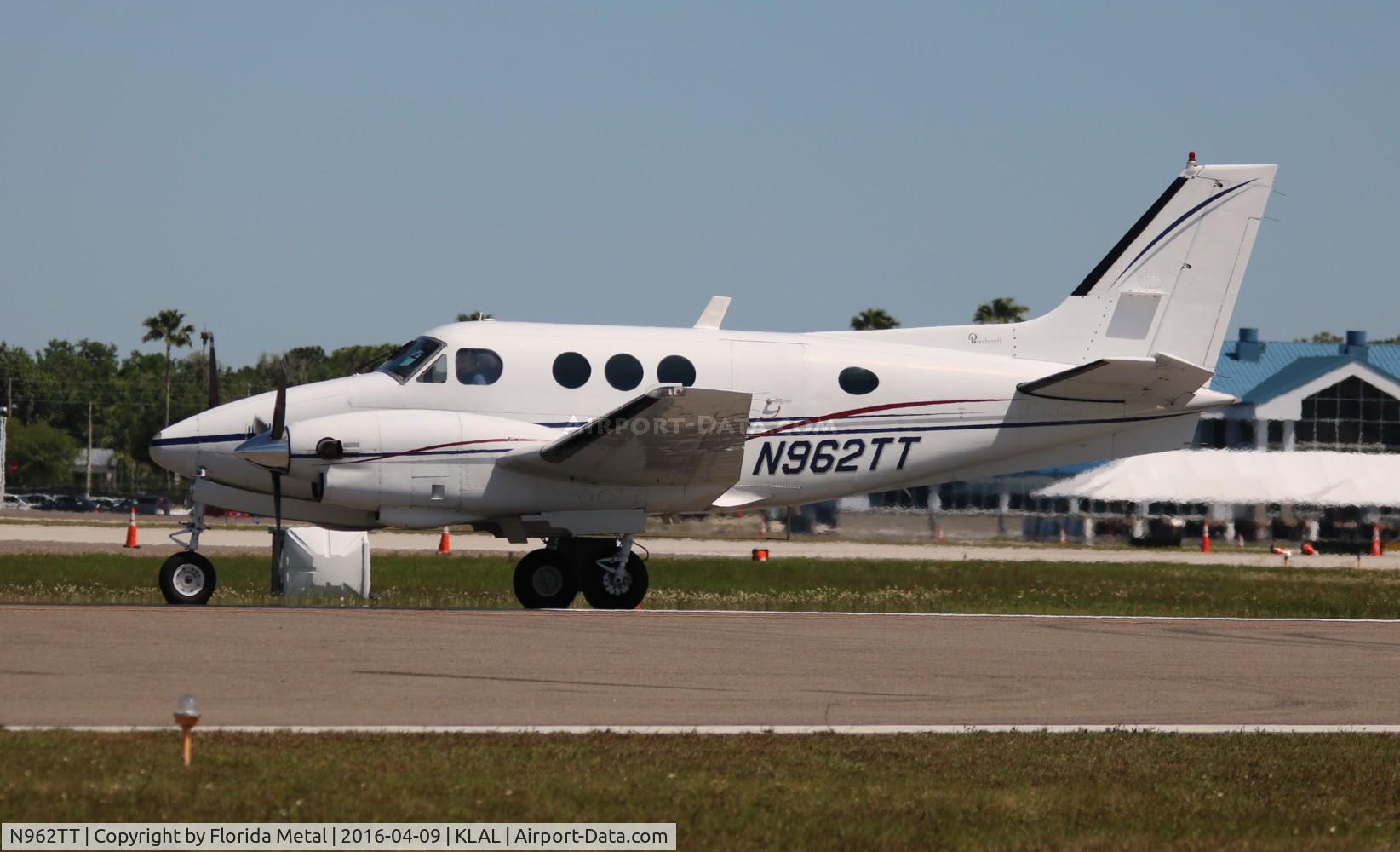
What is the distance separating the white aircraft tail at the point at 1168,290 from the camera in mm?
21062

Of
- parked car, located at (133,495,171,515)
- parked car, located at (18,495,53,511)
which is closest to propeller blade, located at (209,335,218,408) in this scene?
parked car, located at (133,495,171,515)

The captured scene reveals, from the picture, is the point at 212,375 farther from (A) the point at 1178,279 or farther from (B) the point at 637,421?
(A) the point at 1178,279

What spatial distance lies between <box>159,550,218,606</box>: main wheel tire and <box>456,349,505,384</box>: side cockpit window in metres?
3.75

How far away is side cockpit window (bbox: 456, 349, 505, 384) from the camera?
1925cm

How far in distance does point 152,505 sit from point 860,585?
62.1 metres

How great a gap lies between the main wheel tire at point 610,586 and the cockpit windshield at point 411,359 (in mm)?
3202

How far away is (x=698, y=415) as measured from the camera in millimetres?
17875

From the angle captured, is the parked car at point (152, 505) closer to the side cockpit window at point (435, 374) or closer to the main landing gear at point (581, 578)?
the side cockpit window at point (435, 374)

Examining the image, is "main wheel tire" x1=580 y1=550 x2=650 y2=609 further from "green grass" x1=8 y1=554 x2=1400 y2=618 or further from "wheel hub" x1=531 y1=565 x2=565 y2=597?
"green grass" x1=8 y1=554 x2=1400 y2=618

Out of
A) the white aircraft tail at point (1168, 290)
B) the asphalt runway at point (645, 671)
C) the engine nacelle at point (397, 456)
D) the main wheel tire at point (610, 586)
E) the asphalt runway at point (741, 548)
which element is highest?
the white aircraft tail at point (1168, 290)

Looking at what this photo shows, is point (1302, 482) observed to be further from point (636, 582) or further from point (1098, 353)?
point (636, 582)

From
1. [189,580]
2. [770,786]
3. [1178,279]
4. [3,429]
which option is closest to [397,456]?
[189,580]

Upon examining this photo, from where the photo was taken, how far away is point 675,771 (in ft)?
30.9

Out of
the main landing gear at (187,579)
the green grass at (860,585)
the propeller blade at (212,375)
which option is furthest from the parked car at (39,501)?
the main landing gear at (187,579)
